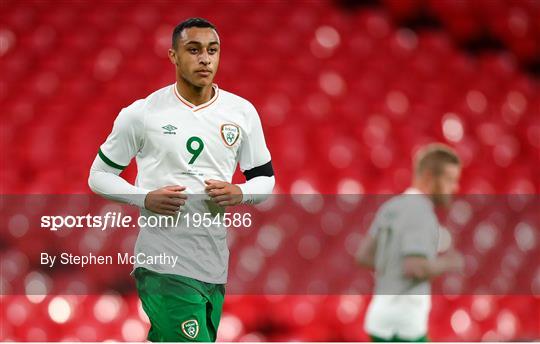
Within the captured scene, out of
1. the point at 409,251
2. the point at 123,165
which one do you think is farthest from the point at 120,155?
the point at 409,251

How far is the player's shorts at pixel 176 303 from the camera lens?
0.51 metres

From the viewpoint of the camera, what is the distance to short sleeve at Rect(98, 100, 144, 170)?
49cm

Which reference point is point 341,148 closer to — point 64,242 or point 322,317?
point 322,317

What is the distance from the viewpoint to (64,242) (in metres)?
0.94

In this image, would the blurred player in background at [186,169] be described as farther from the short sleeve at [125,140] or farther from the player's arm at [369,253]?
the player's arm at [369,253]

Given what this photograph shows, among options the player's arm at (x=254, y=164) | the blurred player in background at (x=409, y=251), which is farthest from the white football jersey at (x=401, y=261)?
the player's arm at (x=254, y=164)

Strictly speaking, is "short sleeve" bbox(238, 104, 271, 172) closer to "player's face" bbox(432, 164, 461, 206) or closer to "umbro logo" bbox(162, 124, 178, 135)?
"umbro logo" bbox(162, 124, 178, 135)

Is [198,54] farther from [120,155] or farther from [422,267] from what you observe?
[422,267]

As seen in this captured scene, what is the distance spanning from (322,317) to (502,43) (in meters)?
0.65

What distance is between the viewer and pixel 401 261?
0.69m

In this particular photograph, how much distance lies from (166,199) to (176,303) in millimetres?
72

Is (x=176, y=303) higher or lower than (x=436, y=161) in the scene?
lower

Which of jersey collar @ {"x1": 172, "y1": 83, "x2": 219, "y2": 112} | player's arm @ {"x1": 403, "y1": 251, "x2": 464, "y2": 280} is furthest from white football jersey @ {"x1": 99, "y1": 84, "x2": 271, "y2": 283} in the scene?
player's arm @ {"x1": 403, "y1": 251, "x2": 464, "y2": 280}

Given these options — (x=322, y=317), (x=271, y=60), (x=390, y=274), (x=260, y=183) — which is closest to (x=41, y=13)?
(x=271, y=60)
